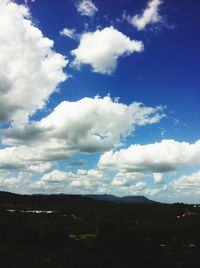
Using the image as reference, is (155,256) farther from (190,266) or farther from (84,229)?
(84,229)

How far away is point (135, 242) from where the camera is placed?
50.8m

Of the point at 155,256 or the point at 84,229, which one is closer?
the point at 155,256

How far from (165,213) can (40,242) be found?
12318 cm

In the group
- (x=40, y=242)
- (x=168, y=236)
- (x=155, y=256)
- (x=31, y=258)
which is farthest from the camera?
(x=168, y=236)

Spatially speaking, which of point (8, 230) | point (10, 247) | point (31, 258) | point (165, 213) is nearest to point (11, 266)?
point (31, 258)

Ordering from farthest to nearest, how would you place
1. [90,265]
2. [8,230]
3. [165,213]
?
[165,213] < [8,230] < [90,265]

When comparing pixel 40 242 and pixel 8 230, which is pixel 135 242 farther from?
pixel 8 230

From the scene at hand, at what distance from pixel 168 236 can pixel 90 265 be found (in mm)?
59314

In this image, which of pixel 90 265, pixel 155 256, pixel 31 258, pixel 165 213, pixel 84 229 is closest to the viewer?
pixel 90 265

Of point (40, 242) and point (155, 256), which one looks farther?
point (40, 242)

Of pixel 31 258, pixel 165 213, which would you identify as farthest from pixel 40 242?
pixel 165 213

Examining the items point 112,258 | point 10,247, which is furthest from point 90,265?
point 10,247

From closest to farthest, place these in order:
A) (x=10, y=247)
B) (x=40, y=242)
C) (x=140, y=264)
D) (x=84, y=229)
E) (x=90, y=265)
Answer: (x=90, y=265), (x=140, y=264), (x=10, y=247), (x=40, y=242), (x=84, y=229)

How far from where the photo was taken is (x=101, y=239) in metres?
57.6
